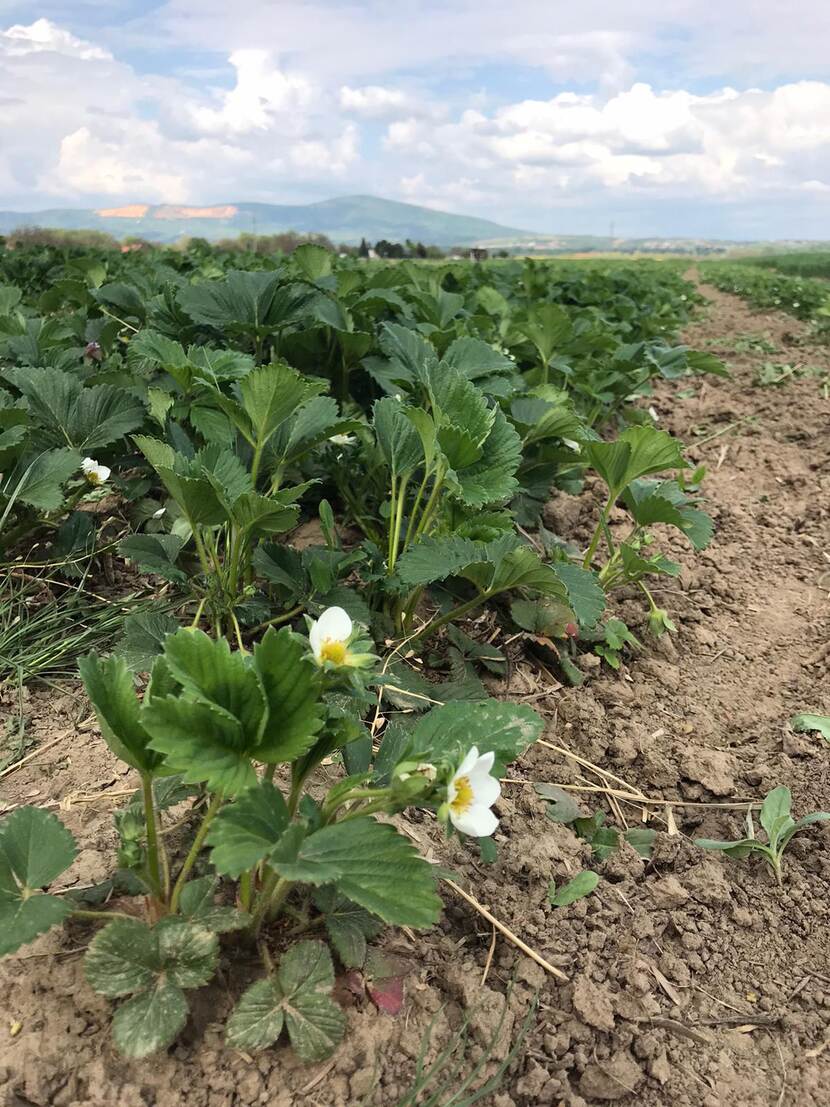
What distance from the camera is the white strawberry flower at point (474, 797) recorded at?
1060 millimetres

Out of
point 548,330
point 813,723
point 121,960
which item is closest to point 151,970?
point 121,960

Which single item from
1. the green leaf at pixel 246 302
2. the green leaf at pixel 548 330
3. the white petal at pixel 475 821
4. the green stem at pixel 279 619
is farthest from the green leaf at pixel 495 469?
the green leaf at pixel 548 330

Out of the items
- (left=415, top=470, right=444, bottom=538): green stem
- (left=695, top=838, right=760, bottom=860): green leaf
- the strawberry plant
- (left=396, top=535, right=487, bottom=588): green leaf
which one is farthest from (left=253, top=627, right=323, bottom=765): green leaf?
(left=695, top=838, right=760, bottom=860): green leaf

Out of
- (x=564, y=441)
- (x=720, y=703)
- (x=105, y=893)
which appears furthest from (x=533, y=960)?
(x=564, y=441)

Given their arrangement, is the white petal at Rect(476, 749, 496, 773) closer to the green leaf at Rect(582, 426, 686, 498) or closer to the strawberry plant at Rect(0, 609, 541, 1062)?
the strawberry plant at Rect(0, 609, 541, 1062)

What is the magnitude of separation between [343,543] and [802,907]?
157 centimetres

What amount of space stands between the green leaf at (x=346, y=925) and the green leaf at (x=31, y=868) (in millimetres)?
372

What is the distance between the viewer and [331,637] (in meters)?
1.17

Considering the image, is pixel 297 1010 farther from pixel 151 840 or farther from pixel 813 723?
pixel 813 723

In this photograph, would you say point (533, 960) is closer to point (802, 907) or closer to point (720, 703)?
point (802, 907)

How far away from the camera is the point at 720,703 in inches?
91.8

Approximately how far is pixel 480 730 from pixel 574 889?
0.53 meters

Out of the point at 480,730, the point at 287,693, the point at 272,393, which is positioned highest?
the point at 272,393

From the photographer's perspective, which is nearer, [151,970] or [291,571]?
[151,970]
